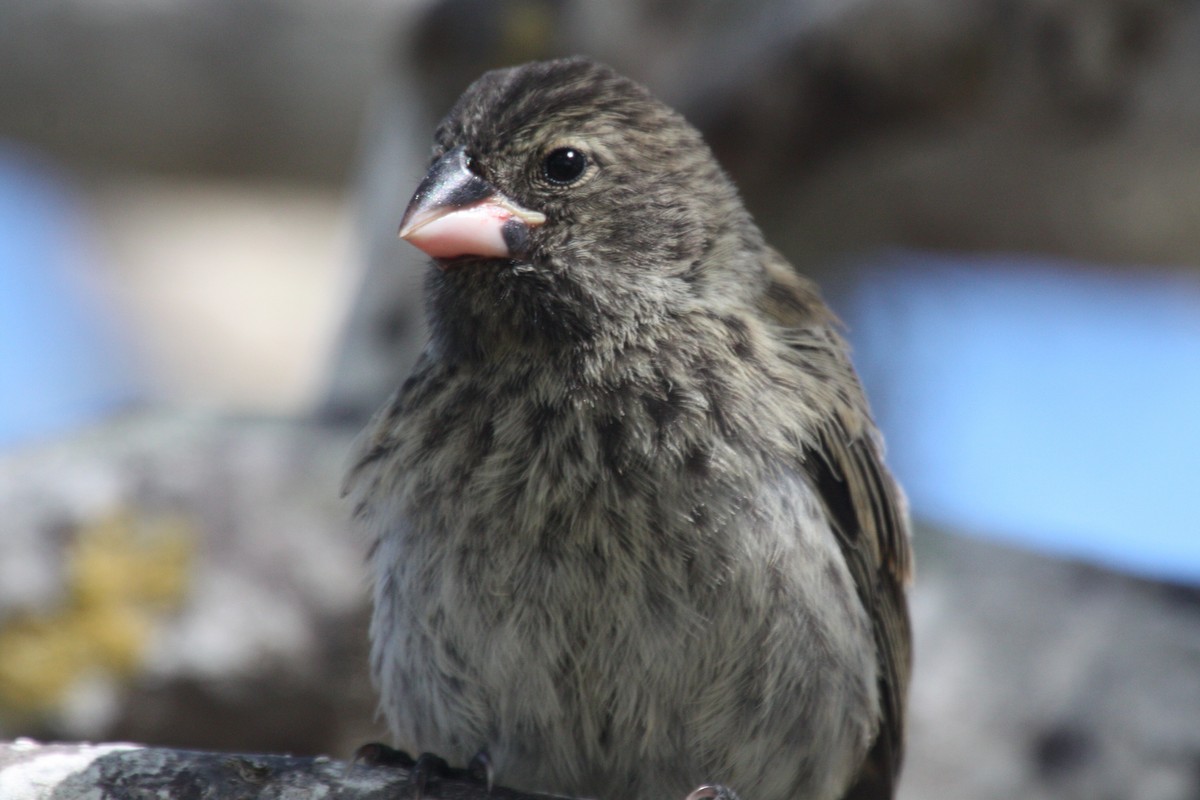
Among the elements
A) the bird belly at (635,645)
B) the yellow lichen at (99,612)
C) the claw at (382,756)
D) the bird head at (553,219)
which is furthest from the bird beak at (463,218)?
the yellow lichen at (99,612)

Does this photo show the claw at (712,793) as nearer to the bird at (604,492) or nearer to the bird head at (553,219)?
the bird at (604,492)

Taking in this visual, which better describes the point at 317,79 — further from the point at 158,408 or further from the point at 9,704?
the point at 9,704

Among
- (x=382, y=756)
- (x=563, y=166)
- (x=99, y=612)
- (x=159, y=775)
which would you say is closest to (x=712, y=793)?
(x=382, y=756)

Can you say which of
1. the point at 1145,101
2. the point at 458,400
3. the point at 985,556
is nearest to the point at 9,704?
the point at 458,400

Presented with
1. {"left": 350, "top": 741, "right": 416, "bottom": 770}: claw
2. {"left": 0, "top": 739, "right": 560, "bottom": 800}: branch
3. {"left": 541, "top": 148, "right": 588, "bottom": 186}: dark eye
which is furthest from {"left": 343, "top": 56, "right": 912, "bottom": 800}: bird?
{"left": 0, "top": 739, "right": 560, "bottom": 800}: branch

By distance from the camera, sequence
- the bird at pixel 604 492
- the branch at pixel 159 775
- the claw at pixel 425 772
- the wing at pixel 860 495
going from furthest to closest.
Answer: the wing at pixel 860 495
the bird at pixel 604 492
the claw at pixel 425 772
the branch at pixel 159 775

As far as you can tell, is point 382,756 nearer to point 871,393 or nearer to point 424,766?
point 424,766
